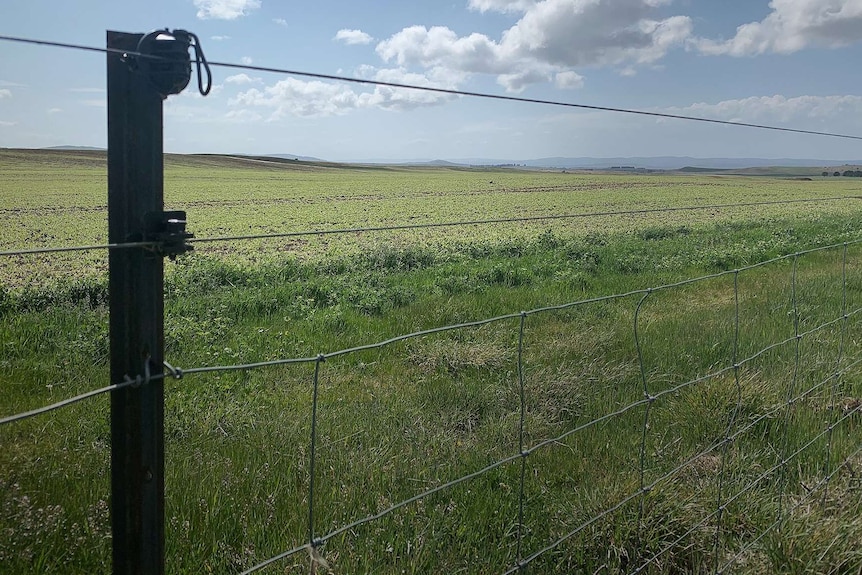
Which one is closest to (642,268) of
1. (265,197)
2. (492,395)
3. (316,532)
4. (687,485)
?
(492,395)

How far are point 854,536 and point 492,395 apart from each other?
7.14 ft

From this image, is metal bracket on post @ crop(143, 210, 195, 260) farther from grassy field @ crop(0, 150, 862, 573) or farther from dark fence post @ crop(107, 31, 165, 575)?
grassy field @ crop(0, 150, 862, 573)

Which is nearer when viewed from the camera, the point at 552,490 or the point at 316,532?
the point at 316,532

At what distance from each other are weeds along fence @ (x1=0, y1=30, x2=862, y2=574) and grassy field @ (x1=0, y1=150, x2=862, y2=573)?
16mm

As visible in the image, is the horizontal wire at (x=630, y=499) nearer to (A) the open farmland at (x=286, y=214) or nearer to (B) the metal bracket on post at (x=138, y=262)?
(B) the metal bracket on post at (x=138, y=262)

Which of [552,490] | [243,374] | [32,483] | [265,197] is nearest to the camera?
[32,483]

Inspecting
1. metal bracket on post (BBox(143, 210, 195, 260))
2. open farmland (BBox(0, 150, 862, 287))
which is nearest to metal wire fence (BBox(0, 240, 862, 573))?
metal bracket on post (BBox(143, 210, 195, 260))

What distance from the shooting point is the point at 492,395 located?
454 cm

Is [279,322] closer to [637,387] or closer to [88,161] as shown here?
[637,387]

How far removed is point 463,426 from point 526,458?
73 centimetres

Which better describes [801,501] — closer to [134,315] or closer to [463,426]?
[463,426]

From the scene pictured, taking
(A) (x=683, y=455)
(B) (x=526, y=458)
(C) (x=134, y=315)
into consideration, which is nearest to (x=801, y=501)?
(A) (x=683, y=455)

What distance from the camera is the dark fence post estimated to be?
1.51m

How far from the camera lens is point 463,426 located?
418cm
